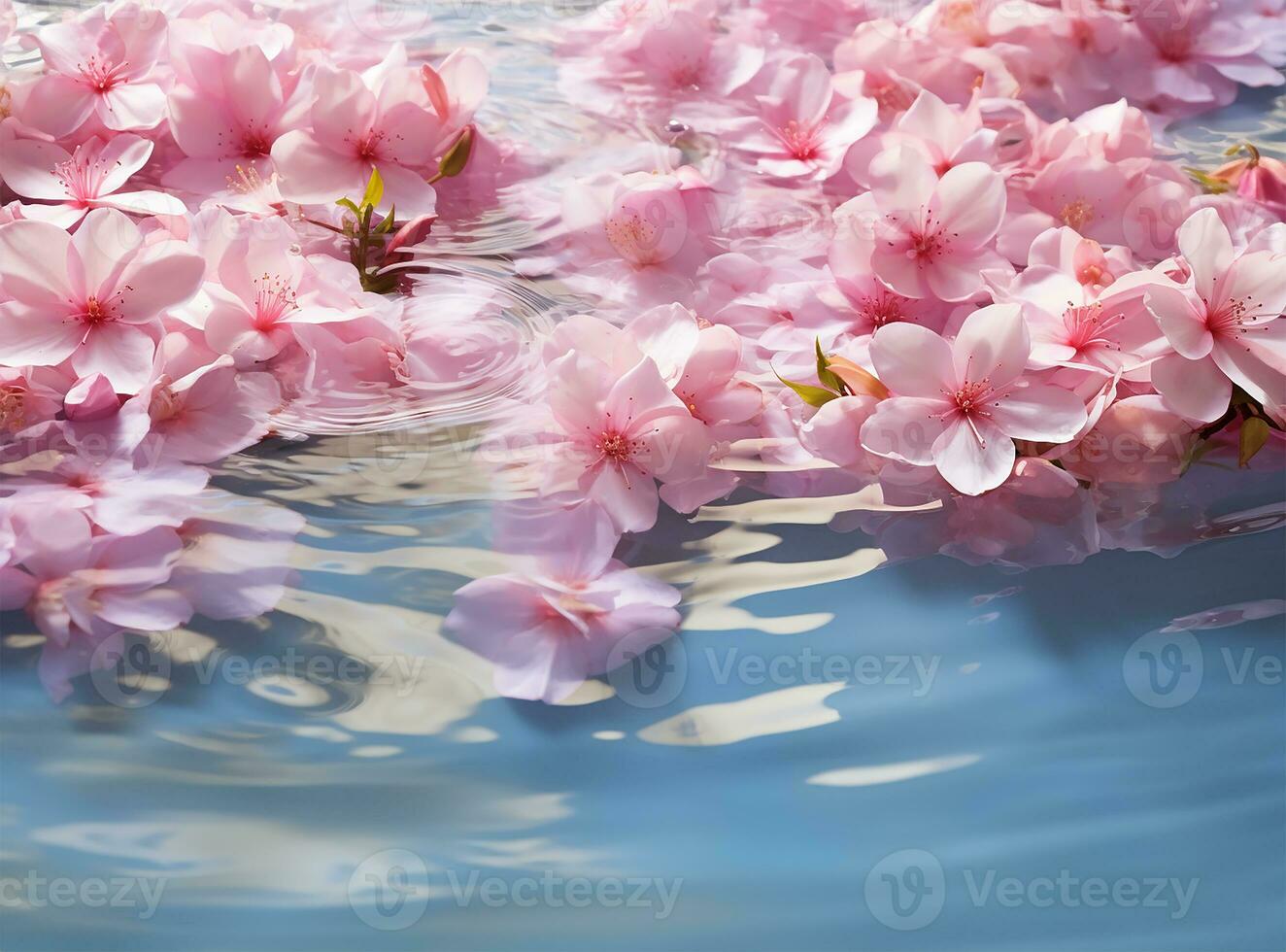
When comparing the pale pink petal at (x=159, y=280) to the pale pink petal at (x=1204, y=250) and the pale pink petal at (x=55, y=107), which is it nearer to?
the pale pink petal at (x=55, y=107)

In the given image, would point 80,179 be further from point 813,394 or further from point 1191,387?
point 1191,387

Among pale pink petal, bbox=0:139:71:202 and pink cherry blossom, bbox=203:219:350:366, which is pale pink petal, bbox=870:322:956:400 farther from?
pale pink petal, bbox=0:139:71:202

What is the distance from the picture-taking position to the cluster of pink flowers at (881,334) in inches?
38.1

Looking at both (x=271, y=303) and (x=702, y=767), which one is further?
(x=271, y=303)

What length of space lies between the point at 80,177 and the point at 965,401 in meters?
0.80

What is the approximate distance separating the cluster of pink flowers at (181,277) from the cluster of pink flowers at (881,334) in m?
0.15

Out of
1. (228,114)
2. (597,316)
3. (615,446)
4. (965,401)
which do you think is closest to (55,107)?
(228,114)

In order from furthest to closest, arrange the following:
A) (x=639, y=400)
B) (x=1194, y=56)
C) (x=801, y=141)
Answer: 1. (x=1194, y=56)
2. (x=801, y=141)
3. (x=639, y=400)

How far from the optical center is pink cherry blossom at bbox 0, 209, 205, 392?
0.98m

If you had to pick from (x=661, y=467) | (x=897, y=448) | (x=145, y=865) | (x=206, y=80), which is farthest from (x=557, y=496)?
(x=206, y=80)

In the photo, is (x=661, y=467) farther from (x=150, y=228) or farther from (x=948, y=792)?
(x=150, y=228)

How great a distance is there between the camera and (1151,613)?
93 centimetres

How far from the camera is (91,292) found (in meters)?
1.00

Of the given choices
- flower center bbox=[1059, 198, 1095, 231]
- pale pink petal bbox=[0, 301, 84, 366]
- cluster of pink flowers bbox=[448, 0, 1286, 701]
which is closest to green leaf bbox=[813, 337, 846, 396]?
cluster of pink flowers bbox=[448, 0, 1286, 701]
